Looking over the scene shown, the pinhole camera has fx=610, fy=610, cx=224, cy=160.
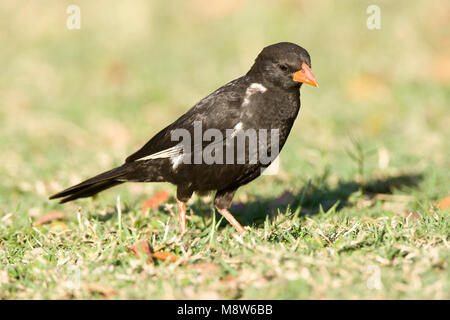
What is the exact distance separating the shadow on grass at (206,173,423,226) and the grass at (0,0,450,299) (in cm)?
2

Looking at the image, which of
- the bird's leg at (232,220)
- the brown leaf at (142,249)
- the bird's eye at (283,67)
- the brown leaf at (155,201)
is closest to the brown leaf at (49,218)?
the brown leaf at (155,201)

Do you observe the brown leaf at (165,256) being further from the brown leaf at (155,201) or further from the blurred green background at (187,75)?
the blurred green background at (187,75)

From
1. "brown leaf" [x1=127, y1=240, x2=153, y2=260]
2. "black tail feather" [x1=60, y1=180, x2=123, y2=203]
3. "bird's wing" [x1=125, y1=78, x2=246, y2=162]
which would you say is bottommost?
"brown leaf" [x1=127, y1=240, x2=153, y2=260]

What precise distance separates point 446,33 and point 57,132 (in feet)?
20.0

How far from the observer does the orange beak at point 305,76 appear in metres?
4.06

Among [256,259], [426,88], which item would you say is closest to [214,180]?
[256,259]

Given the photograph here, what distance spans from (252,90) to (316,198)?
1307 millimetres

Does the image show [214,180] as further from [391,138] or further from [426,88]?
[426,88]

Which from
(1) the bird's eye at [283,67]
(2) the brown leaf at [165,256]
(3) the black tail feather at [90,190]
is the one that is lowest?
(2) the brown leaf at [165,256]

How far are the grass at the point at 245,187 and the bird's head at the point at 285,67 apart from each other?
93cm

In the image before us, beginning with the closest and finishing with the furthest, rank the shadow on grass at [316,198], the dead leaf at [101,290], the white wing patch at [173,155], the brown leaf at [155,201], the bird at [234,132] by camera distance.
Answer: the dead leaf at [101,290] → the bird at [234,132] → the white wing patch at [173,155] → the shadow on grass at [316,198] → the brown leaf at [155,201]

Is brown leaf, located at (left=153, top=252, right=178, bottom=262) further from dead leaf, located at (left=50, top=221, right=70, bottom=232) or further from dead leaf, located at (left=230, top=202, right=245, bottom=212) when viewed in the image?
dead leaf, located at (left=230, top=202, right=245, bottom=212)

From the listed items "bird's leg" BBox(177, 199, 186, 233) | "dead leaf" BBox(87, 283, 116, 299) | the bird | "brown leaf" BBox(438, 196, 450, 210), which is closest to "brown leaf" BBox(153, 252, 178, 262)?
"dead leaf" BBox(87, 283, 116, 299)

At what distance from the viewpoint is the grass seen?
3.08 metres
